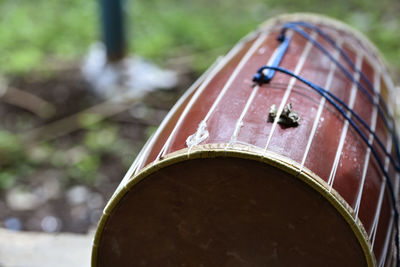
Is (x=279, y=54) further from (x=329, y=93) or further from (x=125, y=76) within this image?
(x=125, y=76)

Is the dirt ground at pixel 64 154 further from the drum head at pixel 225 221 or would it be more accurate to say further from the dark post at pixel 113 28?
the drum head at pixel 225 221

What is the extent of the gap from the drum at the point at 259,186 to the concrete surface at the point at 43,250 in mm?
747

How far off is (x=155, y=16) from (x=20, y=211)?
2918 mm

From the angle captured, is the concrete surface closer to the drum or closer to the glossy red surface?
the drum

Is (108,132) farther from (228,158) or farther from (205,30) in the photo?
(228,158)

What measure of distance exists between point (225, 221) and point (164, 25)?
13.0 feet

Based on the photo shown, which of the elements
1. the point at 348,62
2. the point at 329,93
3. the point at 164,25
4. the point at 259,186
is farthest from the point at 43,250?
the point at 164,25

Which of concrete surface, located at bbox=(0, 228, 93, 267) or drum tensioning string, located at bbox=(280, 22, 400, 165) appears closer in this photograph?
drum tensioning string, located at bbox=(280, 22, 400, 165)

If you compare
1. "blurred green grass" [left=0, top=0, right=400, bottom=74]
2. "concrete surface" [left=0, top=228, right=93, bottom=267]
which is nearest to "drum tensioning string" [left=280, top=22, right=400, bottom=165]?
"concrete surface" [left=0, top=228, right=93, bottom=267]

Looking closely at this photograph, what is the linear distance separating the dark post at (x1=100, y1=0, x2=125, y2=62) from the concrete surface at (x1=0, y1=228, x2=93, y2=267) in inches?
81.3

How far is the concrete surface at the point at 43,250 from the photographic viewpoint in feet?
7.40

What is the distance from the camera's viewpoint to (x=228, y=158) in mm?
1381

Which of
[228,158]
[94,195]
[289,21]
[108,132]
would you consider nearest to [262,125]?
[228,158]

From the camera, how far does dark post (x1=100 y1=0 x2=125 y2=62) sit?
400 cm
